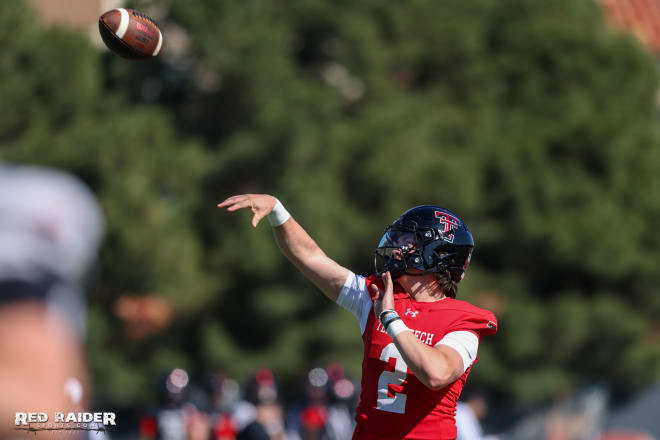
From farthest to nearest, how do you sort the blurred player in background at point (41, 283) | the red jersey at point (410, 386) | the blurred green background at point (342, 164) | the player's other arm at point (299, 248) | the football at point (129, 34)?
the blurred green background at point (342, 164) → the football at point (129, 34) → the player's other arm at point (299, 248) → the red jersey at point (410, 386) → the blurred player in background at point (41, 283)

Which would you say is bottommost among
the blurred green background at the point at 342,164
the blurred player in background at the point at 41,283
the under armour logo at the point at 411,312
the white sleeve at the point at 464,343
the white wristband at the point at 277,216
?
the blurred player in background at the point at 41,283

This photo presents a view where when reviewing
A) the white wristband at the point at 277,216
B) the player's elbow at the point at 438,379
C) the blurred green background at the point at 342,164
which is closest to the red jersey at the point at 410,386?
the player's elbow at the point at 438,379

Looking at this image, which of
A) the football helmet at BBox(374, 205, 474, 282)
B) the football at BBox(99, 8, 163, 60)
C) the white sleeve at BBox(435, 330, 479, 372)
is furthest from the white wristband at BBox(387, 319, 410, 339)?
the football at BBox(99, 8, 163, 60)

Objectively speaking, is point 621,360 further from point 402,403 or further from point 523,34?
point 402,403

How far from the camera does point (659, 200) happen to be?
15.8 meters

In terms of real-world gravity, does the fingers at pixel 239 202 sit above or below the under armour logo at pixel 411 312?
above

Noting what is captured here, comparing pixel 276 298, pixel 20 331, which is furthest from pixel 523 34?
pixel 20 331

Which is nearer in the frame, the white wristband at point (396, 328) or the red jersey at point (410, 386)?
the white wristband at point (396, 328)

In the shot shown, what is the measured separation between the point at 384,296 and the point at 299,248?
0.64 meters

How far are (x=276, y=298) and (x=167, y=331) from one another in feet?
6.63

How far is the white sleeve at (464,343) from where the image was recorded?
11.4 ft

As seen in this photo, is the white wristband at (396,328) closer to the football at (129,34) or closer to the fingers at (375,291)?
the fingers at (375,291)

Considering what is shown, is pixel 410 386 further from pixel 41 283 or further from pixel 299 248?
pixel 41 283

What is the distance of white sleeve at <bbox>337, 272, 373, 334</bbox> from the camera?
3.85 metres
